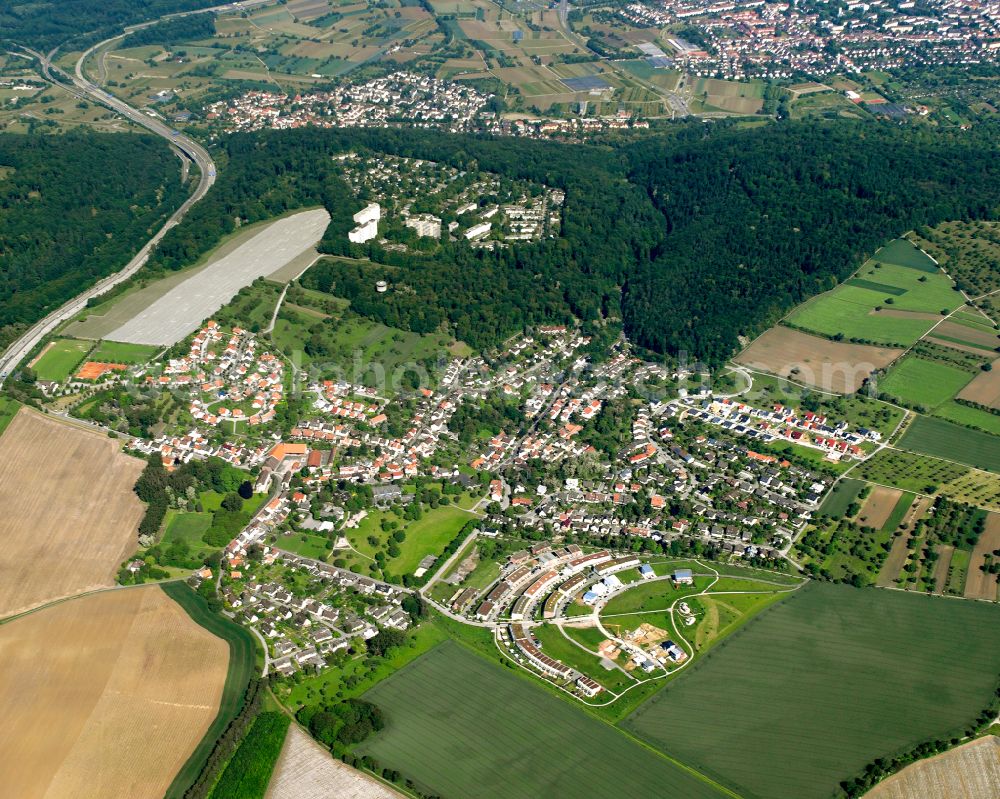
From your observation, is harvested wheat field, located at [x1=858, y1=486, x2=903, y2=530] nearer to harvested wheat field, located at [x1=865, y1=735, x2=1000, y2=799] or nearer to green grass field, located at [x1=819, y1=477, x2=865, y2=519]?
green grass field, located at [x1=819, y1=477, x2=865, y2=519]

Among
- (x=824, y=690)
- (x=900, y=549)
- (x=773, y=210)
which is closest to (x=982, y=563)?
(x=900, y=549)

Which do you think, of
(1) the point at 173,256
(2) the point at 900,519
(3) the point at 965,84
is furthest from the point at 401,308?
(3) the point at 965,84

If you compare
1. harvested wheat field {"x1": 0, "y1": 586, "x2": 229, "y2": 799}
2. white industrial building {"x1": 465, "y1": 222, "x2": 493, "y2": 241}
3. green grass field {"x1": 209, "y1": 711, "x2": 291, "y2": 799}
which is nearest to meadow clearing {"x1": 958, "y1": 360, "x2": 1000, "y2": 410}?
white industrial building {"x1": 465, "y1": 222, "x2": 493, "y2": 241}

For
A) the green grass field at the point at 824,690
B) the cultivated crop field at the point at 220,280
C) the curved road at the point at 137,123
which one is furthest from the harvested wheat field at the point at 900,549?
the curved road at the point at 137,123

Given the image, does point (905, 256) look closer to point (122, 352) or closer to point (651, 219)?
point (651, 219)

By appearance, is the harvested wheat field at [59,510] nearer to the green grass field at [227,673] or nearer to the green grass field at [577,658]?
the green grass field at [227,673]

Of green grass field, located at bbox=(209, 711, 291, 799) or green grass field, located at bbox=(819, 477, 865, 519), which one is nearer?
green grass field, located at bbox=(209, 711, 291, 799)
